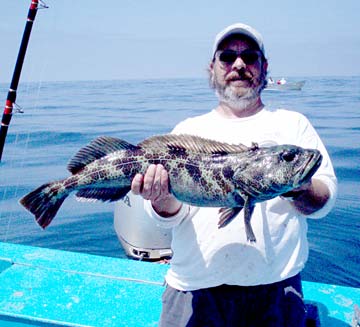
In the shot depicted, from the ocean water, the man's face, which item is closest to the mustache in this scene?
the man's face

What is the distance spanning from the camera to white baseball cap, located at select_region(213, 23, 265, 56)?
3.51 m

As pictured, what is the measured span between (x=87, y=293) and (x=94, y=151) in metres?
1.89

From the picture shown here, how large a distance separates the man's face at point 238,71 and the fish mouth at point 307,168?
106cm

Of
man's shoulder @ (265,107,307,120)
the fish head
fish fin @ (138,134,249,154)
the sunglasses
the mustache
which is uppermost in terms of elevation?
the sunglasses

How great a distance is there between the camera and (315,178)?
2.95 meters

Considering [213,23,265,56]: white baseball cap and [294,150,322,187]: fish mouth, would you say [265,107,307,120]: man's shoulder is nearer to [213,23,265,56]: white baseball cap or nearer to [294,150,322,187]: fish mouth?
[213,23,265,56]: white baseball cap

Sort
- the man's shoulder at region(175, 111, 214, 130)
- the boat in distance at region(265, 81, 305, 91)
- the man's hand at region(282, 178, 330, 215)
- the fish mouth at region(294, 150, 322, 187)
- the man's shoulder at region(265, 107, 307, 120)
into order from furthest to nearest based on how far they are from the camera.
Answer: the boat in distance at region(265, 81, 305, 91) → the man's shoulder at region(175, 111, 214, 130) → the man's shoulder at region(265, 107, 307, 120) → the man's hand at region(282, 178, 330, 215) → the fish mouth at region(294, 150, 322, 187)

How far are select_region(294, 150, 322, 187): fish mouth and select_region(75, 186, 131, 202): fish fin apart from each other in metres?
1.20

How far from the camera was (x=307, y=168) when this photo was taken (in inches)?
96.7

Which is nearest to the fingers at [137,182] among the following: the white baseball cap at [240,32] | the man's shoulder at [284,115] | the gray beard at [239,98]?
the gray beard at [239,98]

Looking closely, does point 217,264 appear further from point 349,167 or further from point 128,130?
point 128,130

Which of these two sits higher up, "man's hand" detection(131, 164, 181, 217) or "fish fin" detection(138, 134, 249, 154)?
"fish fin" detection(138, 134, 249, 154)

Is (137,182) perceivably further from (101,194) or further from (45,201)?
(45,201)

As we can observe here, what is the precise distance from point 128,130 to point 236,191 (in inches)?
700
